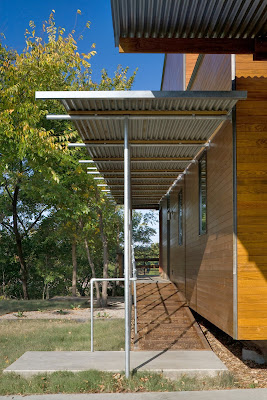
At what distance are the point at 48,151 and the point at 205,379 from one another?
24.7 feet

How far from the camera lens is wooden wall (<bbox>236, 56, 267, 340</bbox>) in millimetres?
6598

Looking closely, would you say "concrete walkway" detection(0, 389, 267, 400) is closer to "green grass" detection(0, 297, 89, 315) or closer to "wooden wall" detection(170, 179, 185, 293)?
"wooden wall" detection(170, 179, 185, 293)

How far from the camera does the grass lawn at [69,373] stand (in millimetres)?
5988

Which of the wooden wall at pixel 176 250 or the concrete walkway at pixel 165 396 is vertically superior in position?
the wooden wall at pixel 176 250

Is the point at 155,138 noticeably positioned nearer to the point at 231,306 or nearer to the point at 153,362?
the point at 231,306

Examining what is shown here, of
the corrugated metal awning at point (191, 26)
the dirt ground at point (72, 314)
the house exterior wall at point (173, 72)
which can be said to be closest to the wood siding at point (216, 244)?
the corrugated metal awning at point (191, 26)

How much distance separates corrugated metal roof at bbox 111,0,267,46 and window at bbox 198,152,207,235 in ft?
12.6

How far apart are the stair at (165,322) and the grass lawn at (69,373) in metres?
0.56

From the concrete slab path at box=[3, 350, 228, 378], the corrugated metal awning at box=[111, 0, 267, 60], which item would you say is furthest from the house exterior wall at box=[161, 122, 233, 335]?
the corrugated metal awning at box=[111, 0, 267, 60]

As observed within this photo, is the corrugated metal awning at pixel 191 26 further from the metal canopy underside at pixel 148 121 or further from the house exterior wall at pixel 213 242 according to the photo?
the house exterior wall at pixel 213 242

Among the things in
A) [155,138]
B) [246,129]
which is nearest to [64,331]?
[155,138]

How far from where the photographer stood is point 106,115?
7086 millimetres

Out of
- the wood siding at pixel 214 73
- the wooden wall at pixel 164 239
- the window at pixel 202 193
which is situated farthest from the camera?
the wooden wall at pixel 164 239

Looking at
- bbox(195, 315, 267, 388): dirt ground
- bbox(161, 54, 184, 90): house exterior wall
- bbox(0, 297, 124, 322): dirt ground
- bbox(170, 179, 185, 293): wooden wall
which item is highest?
bbox(161, 54, 184, 90): house exterior wall
